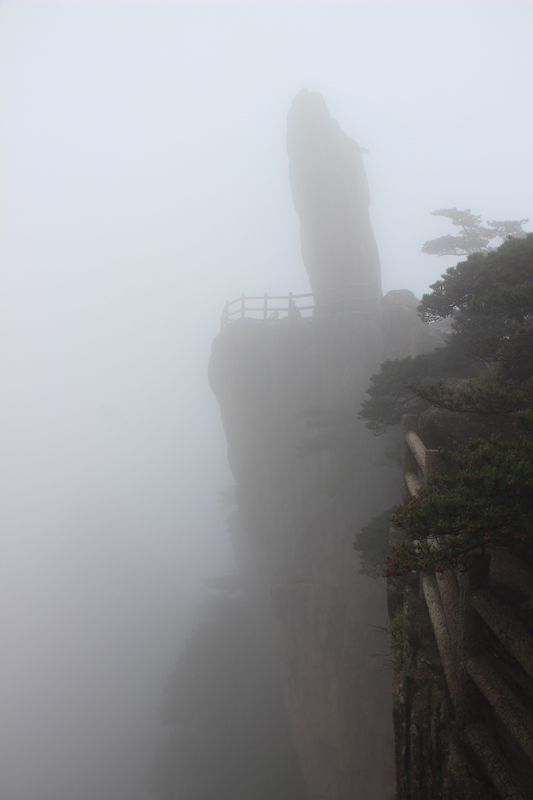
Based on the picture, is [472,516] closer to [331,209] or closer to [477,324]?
[477,324]

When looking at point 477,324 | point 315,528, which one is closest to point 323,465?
point 315,528

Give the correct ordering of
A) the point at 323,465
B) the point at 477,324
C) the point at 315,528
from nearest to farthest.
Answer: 1. the point at 477,324
2. the point at 315,528
3. the point at 323,465

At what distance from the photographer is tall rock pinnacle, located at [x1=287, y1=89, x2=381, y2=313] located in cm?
2427

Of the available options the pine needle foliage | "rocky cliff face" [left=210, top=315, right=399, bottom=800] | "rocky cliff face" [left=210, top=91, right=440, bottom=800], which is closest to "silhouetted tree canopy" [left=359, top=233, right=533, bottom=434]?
the pine needle foliage

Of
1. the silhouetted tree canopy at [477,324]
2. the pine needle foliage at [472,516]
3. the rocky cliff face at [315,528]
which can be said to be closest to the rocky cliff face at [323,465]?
the rocky cliff face at [315,528]

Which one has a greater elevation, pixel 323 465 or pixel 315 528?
pixel 323 465

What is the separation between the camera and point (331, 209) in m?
25.6

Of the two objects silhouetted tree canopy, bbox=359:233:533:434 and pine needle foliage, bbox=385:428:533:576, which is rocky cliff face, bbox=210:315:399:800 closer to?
silhouetted tree canopy, bbox=359:233:533:434

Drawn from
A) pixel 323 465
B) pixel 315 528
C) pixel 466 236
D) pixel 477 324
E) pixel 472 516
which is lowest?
pixel 315 528

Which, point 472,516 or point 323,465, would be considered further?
point 323,465

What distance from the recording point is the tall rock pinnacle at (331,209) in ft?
79.6

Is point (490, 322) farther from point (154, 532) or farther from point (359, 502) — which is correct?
point (154, 532)

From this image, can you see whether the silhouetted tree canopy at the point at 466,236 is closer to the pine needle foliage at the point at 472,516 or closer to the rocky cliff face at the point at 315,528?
the rocky cliff face at the point at 315,528

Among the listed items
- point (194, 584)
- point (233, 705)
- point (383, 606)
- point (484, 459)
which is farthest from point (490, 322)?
point (194, 584)
